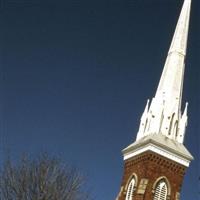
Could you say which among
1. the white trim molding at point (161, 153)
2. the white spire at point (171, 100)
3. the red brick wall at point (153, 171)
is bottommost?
the red brick wall at point (153, 171)

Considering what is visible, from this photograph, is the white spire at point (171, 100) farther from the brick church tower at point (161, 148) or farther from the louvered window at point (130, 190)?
the louvered window at point (130, 190)

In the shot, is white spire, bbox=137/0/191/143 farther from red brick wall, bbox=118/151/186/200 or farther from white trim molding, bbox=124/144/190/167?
red brick wall, bbox=118/151/186/200

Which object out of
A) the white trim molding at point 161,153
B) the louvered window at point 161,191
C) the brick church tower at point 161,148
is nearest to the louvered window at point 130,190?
the brick church tower at point 161,148

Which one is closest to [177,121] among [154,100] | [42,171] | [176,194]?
[154,100]

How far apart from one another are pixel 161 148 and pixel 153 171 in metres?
1.78

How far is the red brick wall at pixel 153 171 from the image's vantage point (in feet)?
130

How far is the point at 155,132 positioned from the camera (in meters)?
42.1

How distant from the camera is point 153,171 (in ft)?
131

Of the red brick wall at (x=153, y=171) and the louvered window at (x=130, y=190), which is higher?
the red brick wall at (x=153, y=171)

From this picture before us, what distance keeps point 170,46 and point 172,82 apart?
4.29 metres

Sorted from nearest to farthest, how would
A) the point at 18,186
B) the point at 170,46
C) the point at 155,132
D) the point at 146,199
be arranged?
the point at 18,186 < the point at 146,199 < the point at 155,132 < the point at 170,46

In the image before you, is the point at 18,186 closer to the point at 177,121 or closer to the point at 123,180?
the point at 123,180

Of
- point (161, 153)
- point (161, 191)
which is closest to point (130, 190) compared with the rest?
point (161, 191)

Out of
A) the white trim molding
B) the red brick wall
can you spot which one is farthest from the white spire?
the red brick wall
